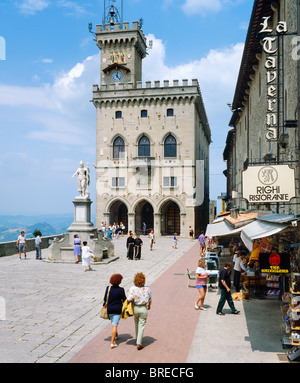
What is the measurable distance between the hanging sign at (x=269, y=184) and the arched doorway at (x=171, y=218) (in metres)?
34.0

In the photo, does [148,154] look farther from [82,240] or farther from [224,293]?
[224,293]

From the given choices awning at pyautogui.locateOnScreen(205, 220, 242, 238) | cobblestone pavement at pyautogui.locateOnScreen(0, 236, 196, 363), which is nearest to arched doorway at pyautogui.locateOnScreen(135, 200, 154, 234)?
cobblestone pavement at pyautogui.locateOnScreen(0, 236, 196, 363)

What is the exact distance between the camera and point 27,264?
2019 centimetres

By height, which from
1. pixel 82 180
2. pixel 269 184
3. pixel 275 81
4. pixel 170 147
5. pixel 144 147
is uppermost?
→ pixel 144 147

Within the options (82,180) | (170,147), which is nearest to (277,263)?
(82,180)

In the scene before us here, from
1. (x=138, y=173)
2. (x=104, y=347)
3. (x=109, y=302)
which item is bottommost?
(x=104, y=347)

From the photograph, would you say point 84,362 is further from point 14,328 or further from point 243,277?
point 243,277

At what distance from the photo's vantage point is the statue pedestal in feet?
68.5

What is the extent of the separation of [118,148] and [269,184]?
116 ft

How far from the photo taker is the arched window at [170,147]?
141ft

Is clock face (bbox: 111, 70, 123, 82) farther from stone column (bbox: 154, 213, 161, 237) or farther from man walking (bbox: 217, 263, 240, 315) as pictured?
man walking (bbox: 217, 263, 240, 315)

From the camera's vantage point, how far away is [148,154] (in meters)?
43.4
